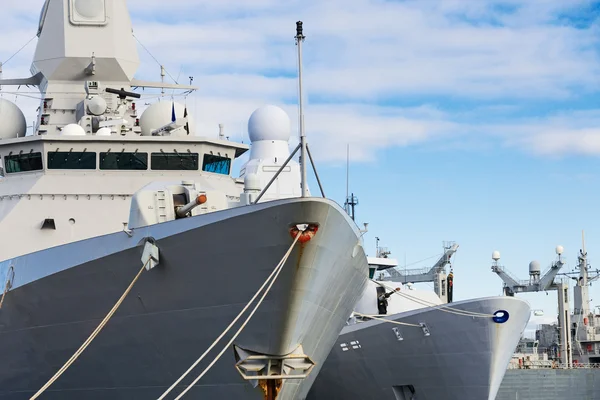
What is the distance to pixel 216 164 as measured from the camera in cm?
1989

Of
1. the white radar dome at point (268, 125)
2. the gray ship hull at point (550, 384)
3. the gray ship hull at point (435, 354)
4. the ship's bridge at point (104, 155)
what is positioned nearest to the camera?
the ship's bridge at point (104, 155)

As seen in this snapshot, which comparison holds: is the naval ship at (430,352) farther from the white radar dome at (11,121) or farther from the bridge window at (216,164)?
the white radar dome at (11,121)

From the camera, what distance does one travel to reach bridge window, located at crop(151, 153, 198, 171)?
1916 cm

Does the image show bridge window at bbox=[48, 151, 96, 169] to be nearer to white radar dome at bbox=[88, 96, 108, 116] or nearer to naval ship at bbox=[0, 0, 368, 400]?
naval ship at bbox=[0, 0, 368, 400]

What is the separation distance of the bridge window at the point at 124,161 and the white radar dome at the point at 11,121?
3669 mm

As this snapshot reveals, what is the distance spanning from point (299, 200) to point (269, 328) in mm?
1997

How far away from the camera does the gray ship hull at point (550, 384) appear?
34469 millimetres

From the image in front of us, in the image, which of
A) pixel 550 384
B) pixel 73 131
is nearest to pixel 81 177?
pixel 73 131

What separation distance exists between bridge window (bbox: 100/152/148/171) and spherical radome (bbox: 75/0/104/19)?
179 inches

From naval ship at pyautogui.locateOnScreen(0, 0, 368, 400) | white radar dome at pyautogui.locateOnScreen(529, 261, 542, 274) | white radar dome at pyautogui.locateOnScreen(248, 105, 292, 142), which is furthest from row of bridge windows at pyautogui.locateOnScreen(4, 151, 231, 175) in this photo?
white radar dome at pyautogui.locateOnScreen(529, 261, 542, 274)

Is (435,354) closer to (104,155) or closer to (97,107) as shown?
(104,155)

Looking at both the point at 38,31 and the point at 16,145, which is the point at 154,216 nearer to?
the point at 16,145

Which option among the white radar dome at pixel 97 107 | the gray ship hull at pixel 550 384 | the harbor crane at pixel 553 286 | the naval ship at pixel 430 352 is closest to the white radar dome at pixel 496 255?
the harbor crane at pixel 553 286

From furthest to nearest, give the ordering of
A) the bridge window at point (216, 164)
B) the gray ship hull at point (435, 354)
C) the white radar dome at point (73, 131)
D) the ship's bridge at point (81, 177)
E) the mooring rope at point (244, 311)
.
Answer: the gray ship hull at point (435, 354) < the bridge window at point (216, 164) < the white radar dome at point (73, 131) < the ship's bridge at point (81, 177) < the mooring rope at point (244, 311)
